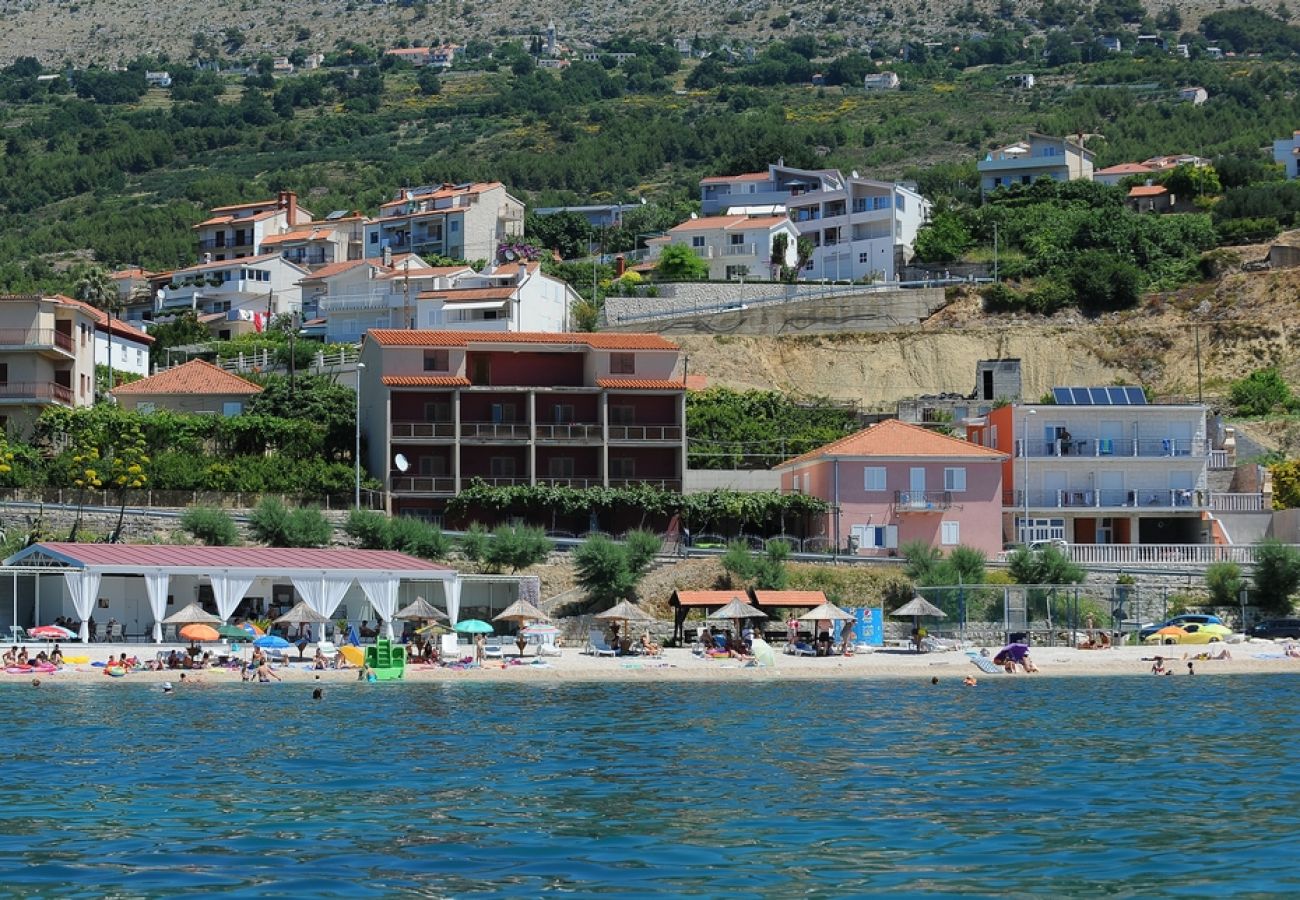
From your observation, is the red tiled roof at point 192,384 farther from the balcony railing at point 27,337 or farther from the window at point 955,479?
the window at point 955,479

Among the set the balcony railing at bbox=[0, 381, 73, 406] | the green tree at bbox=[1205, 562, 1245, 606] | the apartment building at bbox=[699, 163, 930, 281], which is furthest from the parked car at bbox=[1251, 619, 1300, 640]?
the apartment building at bbox=[699, 163, 930, 281]

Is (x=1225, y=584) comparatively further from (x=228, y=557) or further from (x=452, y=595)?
(x=228, y=557)

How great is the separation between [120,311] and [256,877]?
321 feet

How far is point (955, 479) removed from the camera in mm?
68562

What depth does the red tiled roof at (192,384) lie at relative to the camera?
78500 millimetres

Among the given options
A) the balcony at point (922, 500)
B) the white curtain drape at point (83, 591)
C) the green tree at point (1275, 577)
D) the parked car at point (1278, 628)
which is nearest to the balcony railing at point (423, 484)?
the balcony at point (922, 500)

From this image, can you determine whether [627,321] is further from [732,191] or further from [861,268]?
[732,191]

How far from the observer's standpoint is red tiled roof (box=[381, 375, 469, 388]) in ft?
232

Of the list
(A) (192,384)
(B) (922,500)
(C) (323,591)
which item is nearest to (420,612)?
(C) (323,591)

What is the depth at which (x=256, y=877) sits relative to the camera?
869 inches

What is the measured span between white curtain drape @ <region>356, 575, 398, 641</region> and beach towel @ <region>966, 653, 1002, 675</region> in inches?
676

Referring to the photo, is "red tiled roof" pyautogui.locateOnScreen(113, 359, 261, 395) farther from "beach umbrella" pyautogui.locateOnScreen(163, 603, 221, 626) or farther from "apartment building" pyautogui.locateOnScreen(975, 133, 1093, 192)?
"apartment building" pyautogui.locateOnScreen(975, 133, 1093, 192)

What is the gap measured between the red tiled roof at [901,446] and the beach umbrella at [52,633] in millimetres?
28330

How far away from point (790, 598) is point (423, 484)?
1758 centimetres
